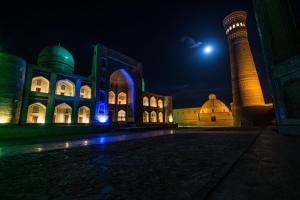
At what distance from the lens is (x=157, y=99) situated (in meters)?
34.6

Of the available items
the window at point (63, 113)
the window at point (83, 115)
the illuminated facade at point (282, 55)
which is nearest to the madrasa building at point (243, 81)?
the illuminated facade at point (282, 55)

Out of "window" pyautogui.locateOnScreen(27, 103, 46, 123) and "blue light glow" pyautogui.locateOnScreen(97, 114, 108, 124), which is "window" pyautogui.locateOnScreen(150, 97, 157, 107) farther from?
"window" pyautogui.locateOnScreen(27, 103, 46, 123)

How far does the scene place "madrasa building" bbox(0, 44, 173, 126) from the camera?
14.8 m

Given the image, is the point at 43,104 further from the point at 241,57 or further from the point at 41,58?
the point at 241,57

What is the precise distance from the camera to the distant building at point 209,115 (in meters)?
37.0

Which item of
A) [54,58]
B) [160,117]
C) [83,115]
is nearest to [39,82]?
[54,58]

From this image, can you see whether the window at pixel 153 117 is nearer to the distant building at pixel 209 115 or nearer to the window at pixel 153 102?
the window at pixel 153 102

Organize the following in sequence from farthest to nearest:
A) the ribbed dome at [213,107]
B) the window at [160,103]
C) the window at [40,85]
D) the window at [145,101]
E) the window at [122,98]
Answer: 1. the ribbed dome at [213,107]
2. the window at [160,103]
3. the window at [145,101]
4. the window at [122,98]
5. the window at [40,85]

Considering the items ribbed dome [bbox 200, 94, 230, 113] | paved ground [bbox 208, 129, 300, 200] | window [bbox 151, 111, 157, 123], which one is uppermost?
ribbed dome [bbox 200, 94, 230, 113]

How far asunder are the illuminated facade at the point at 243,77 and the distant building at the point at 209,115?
11089mm

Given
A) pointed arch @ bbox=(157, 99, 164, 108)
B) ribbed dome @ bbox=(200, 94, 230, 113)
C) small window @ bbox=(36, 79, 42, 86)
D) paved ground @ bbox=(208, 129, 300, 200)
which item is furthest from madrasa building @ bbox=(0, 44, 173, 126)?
paved ground @ bbox=(208, 129, 300, 200)

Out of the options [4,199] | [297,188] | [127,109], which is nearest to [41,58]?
[127,109]

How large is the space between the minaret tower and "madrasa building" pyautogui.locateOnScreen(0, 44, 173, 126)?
52.9 feet

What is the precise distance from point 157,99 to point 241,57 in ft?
58.5
